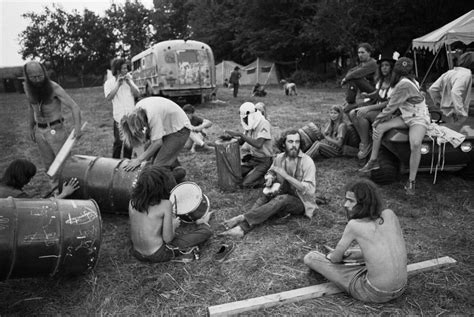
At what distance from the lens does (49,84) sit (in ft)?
14.2

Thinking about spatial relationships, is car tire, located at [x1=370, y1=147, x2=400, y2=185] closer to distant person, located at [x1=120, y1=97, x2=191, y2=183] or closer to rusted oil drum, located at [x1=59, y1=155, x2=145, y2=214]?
distant person, located at [x1=120, y1=97, x2=191, y2=183]

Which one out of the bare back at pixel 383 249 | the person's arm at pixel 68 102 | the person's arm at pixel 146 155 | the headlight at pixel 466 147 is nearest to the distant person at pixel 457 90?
the headlight at pixel 466 147

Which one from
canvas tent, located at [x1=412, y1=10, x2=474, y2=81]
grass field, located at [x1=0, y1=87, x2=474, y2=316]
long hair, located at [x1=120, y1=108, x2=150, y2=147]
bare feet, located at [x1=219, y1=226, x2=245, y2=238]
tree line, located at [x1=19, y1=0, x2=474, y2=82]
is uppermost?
tree line, located at [x1=19, y1=0, x2=474, y2=82]

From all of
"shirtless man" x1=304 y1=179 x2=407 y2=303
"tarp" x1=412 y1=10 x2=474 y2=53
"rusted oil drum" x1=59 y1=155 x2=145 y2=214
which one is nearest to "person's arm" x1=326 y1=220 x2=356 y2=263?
"shirtless man" x1=304 y1=179 x2=407 y2=303

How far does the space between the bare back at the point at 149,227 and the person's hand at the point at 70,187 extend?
3.24ft

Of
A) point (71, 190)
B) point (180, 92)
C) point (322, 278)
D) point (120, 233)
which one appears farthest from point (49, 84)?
point (180, 92)

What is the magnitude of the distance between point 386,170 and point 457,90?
2.01m

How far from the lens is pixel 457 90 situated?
19.3ft

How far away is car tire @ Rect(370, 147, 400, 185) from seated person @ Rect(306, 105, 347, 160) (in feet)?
3.87

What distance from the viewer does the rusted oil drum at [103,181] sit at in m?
4.17

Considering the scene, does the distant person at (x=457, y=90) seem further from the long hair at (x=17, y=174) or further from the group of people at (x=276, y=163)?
the long hair at (x=17, y=174)

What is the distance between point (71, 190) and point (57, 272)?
1276mm

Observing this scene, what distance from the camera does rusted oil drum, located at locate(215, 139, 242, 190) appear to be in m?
5.23

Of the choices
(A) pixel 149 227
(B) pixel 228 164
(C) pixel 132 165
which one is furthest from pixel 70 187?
(B) pixel 228 164
